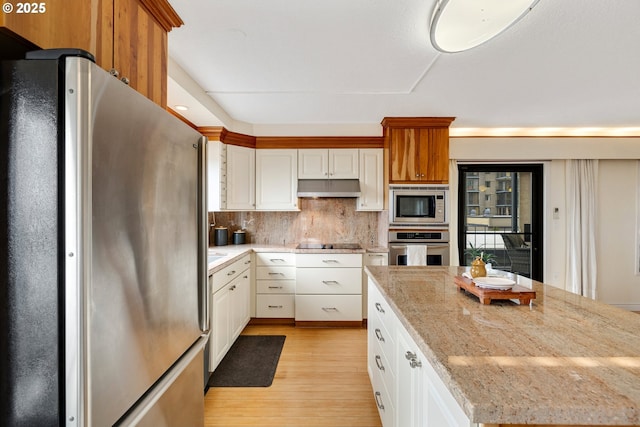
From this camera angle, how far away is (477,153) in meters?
3.95

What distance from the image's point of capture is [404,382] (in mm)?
1315

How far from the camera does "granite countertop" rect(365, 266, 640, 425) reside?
67 centimetres

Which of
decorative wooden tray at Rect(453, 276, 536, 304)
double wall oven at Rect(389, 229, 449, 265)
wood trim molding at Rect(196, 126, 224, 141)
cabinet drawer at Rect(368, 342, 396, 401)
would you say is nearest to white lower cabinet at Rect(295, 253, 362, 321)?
double wall oven at Rect(389, 229, 449, 265)

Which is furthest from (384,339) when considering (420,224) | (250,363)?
(420,224)

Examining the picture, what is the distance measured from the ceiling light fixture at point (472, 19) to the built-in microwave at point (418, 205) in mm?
2074

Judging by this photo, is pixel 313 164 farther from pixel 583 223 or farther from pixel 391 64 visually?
pixel 583 223

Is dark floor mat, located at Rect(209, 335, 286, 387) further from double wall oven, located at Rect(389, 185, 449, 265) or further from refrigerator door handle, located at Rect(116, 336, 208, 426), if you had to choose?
double wall oven, located at Rect(389, 185, 449, 265)

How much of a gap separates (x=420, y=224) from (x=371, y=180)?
79 centimetres

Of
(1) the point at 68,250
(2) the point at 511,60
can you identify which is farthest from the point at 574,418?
(2) the point at 511,60

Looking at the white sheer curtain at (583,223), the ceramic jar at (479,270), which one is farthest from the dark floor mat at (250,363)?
the white sheer curtain at (583,223)

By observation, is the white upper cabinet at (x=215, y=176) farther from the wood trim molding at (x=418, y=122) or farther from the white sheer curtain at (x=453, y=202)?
the white sheer curtain at (x=453, y=202)

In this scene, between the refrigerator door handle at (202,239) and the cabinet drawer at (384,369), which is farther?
the cabinet drawer at (384,369)

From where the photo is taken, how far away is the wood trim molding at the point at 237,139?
3504mm

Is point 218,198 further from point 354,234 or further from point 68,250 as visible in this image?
point 68,250
